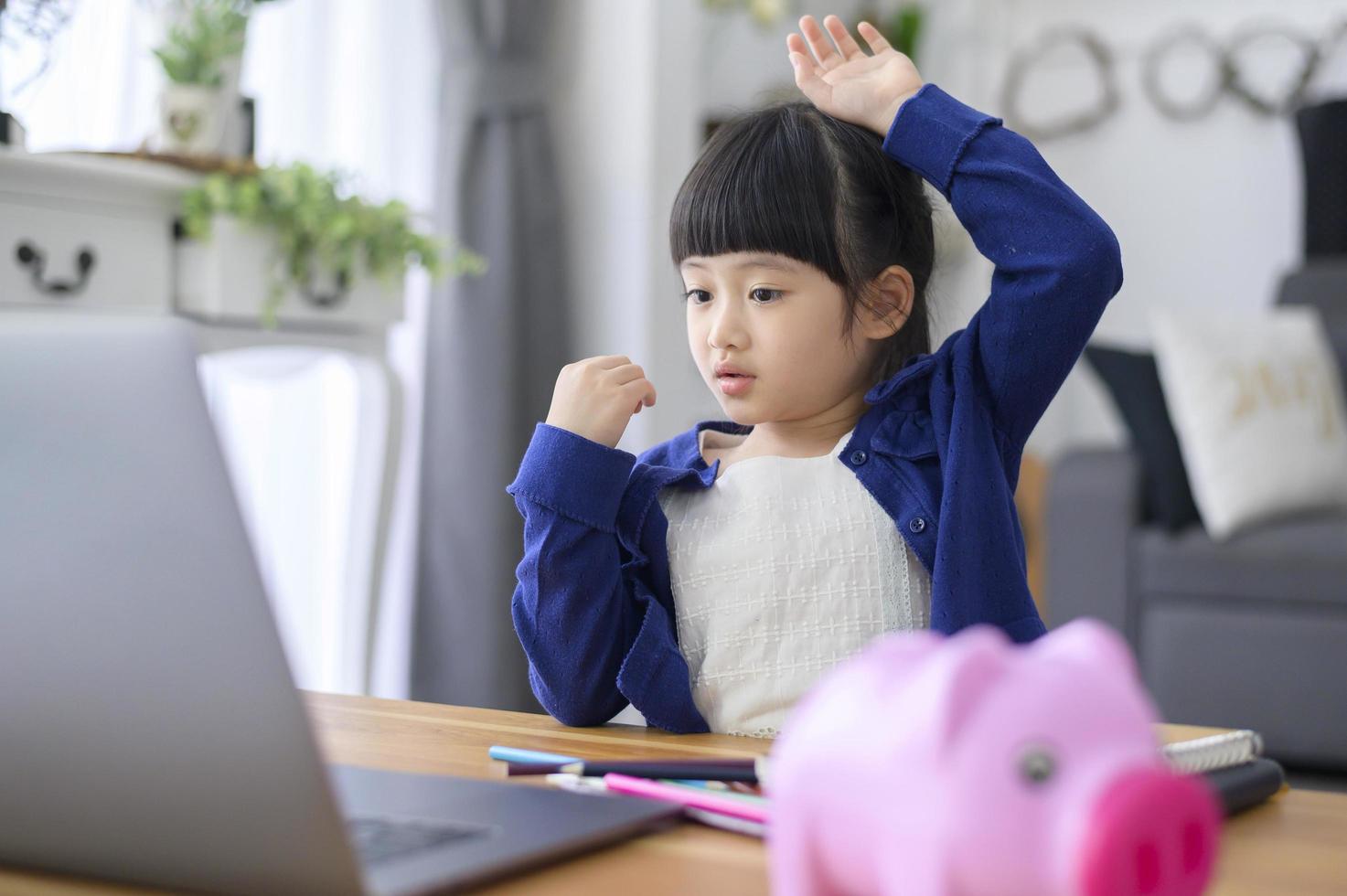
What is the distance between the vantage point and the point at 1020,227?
93 cm

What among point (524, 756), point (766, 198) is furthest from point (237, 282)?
point (524, 756)

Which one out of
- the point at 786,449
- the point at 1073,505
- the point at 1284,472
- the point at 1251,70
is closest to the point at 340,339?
the point at 786,449

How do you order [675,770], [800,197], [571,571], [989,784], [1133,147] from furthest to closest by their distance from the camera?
[1133,147]
[800,197]
[571,571]
[675,770]
[989,784]

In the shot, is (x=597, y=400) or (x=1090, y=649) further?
(x=597, y=400)

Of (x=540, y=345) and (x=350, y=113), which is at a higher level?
(x=350, y=113)

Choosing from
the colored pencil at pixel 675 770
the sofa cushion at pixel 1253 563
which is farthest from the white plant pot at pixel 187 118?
the sofa cushion at pixel 1253 563

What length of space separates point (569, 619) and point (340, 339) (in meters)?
1.21

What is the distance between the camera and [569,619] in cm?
91

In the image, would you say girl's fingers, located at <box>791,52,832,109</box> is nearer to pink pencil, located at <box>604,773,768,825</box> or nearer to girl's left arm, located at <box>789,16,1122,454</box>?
girl's left arm, located at <box>789,16,1122,454</box>

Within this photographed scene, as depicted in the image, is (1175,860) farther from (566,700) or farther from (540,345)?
(540,345)

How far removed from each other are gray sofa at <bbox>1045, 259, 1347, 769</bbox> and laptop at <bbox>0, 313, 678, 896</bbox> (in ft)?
7.79

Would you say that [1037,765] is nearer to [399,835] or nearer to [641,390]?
[399,835]

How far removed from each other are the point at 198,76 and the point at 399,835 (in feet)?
5.36

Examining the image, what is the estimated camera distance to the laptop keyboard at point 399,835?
450 mm
